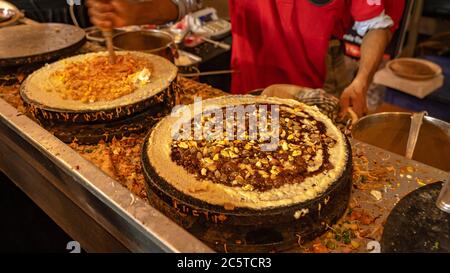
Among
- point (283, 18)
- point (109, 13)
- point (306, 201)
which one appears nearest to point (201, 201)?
point (306, 201)

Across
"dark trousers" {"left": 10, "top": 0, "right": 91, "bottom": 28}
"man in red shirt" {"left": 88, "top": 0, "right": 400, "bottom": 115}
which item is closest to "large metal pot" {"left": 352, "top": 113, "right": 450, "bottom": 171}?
"man in red shirt" {"left": 88, "top": 0, "right": 400, "bottom": 115}

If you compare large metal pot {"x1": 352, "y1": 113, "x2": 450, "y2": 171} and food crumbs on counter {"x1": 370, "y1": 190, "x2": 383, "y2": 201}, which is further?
large metal pot {"x1": 352, "y1": 113, "x2": 450, "y2": 171}

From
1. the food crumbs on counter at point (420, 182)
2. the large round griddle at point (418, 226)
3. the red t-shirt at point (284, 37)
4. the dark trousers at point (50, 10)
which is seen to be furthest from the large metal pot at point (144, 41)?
the dark trousers at point (50, 10)

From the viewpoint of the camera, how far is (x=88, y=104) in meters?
1.99

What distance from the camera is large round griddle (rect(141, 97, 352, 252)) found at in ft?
4.34

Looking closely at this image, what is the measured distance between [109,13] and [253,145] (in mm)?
1155

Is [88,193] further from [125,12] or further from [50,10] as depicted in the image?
[50,10]

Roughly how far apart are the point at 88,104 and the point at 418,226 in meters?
1.55

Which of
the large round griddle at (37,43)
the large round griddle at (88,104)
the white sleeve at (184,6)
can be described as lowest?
the large round griddle at (88,104)

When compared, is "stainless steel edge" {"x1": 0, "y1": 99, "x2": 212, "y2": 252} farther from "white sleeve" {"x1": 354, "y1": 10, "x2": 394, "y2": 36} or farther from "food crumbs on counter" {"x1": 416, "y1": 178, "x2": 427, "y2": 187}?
"white sleeve" {"x1": 354, "y1": 10, "x2": 394, "y2": 36}

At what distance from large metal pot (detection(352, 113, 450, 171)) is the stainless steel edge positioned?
1.16 metres

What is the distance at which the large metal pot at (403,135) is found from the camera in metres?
1.99

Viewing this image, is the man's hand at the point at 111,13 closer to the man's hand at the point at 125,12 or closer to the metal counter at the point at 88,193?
the man's hand at the point at 125,12

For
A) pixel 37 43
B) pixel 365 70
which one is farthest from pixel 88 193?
pixel 365 70
